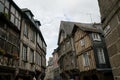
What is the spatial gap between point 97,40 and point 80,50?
3.26m

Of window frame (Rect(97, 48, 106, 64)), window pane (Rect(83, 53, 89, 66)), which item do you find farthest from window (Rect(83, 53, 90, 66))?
window frame (Rect(97, 48, 106, 64))

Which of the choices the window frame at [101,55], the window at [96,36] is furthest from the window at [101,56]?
the window at [96,36]

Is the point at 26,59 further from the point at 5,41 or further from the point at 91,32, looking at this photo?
the point at 91,32

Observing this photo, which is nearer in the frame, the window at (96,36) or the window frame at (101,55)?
the window frame at (101,55)

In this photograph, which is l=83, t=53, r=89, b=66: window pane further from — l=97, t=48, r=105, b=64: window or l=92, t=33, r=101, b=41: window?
l=92, t=33, r=101, b=41: window

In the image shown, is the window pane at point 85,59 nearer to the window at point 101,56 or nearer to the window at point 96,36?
the window at point 101,56

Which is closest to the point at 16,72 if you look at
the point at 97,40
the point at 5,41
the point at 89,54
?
the point at 5,41

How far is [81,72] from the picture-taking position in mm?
19875

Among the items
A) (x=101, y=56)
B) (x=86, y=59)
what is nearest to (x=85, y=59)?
(x=86, y=59)

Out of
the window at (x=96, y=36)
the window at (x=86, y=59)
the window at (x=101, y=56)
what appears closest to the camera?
the window at (x=101, y=56)

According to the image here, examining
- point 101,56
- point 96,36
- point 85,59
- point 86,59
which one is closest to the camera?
point 101,56

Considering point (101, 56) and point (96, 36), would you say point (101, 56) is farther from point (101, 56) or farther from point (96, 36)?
point (96, 36)

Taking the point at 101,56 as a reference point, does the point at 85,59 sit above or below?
below

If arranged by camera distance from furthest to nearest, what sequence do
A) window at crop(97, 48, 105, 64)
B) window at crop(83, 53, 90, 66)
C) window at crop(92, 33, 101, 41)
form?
window at crop(83, 53, 90, 66) < window at crop(92, 33, 101, 41) < window at crop(97, 48, 105, 64)
